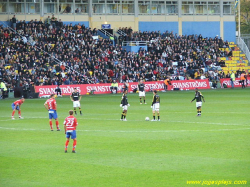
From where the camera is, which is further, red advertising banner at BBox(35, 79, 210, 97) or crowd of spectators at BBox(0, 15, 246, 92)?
crowd of spectators at BBox(0, 15, 246, 92)

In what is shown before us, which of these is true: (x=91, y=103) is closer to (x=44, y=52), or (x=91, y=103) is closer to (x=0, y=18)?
(x=44, y=52)

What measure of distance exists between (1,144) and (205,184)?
12833 millimetres

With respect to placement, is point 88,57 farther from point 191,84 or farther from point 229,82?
point 229,82

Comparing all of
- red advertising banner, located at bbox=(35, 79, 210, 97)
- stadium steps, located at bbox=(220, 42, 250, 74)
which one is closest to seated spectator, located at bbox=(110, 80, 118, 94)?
red advertising banner, located at bbox=(35, 79, 210, 97)

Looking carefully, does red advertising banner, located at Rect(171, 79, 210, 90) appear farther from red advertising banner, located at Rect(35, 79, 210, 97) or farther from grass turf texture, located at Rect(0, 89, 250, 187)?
grass turf texture, located at Rect(0, 89, 250, 187)

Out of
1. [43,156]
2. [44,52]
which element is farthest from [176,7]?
[43,156]

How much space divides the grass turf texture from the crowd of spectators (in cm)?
2570

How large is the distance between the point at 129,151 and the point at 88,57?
50924 millimetres

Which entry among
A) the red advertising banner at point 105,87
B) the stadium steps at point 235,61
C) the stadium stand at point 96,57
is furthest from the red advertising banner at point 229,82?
the stadium steps at point 235,61

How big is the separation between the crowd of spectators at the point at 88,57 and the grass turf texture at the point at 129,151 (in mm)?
25704

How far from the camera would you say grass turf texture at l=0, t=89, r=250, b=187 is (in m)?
18.0

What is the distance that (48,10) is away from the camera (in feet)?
266

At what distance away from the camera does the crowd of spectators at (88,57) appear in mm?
66312

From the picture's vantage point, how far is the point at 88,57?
2896 inches
